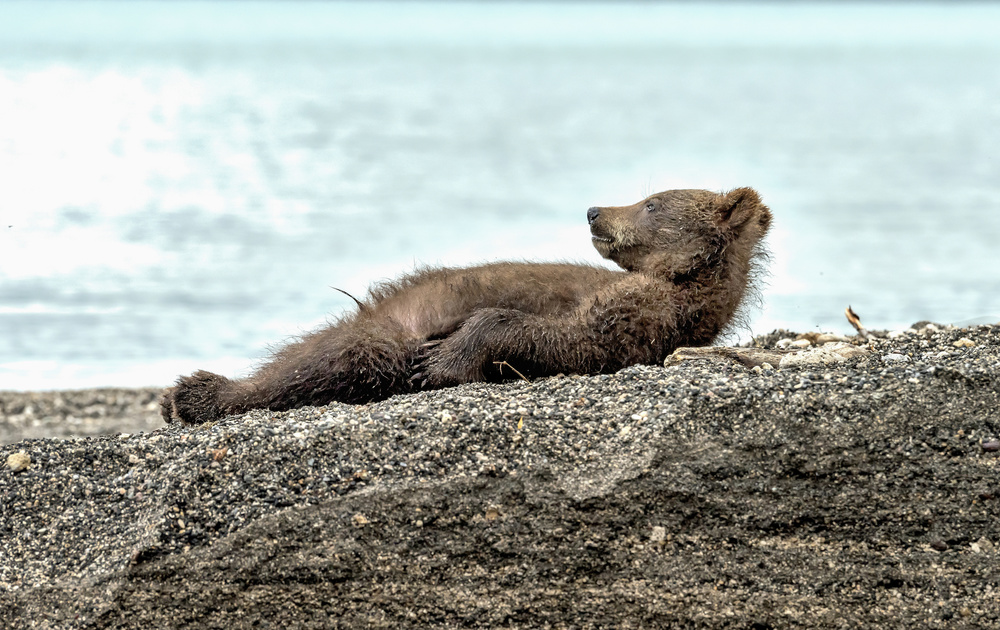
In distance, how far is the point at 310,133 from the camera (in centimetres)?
2355

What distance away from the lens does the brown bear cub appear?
5.48 metres

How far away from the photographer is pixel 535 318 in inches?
215

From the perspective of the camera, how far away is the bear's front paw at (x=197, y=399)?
5703 mm

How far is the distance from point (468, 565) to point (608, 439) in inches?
29.4

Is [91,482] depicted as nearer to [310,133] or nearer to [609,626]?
[609,626]

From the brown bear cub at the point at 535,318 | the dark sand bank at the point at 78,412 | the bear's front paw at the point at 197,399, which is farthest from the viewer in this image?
the dark sand bank at the point at 78,412

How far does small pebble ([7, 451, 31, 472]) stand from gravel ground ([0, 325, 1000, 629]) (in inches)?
11.3

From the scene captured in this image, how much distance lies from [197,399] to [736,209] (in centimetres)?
283

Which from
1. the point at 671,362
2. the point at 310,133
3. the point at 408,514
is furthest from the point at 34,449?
the point at 310,133

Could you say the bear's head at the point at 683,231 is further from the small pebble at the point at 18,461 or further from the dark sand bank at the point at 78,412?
the dark sand bank at the point at 78,412

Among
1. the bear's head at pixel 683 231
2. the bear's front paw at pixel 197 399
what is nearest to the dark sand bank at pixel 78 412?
the bear's front paw at pixel 197 399

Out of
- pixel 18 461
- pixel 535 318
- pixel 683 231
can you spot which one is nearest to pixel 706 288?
pixel 683 231

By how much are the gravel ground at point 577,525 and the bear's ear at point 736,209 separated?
4.72 feet

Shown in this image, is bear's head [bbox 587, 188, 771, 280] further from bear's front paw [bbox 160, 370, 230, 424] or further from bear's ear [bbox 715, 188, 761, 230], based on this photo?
bear's front paw [bbox 160, 370, 230, 424]
